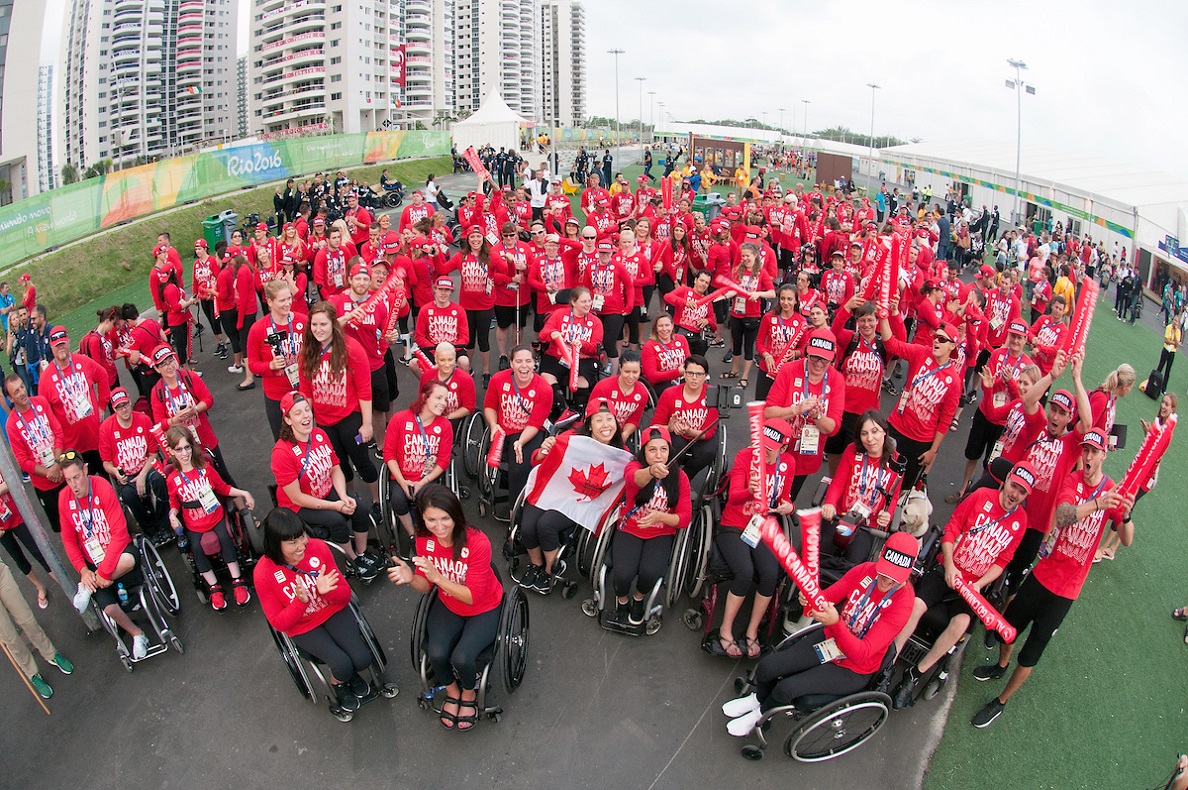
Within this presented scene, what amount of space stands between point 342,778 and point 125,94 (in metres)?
135

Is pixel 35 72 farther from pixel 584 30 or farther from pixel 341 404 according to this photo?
pixel 584 30

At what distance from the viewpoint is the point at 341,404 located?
538cm

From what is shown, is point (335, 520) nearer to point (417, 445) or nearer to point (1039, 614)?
point (417, 445)

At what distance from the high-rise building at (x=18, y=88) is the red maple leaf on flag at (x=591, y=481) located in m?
66.8

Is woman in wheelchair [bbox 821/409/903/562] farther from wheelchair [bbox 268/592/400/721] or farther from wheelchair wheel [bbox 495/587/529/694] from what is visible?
wheelchair [bbox 268/592/400/721]

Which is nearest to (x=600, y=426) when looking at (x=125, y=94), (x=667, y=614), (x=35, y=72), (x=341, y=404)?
(x=667, y=614)

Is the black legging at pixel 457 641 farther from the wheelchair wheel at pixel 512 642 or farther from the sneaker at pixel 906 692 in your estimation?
the sneaker at pixel 906 692

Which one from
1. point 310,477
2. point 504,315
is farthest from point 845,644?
point 504,315

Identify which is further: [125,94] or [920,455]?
[125,94]

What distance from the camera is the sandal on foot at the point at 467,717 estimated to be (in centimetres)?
394

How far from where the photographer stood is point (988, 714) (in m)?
4.11

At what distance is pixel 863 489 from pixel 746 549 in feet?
2.83

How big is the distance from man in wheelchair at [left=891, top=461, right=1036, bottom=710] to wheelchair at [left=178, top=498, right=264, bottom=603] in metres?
4.18

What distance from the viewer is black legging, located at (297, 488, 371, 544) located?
478 centimetres
